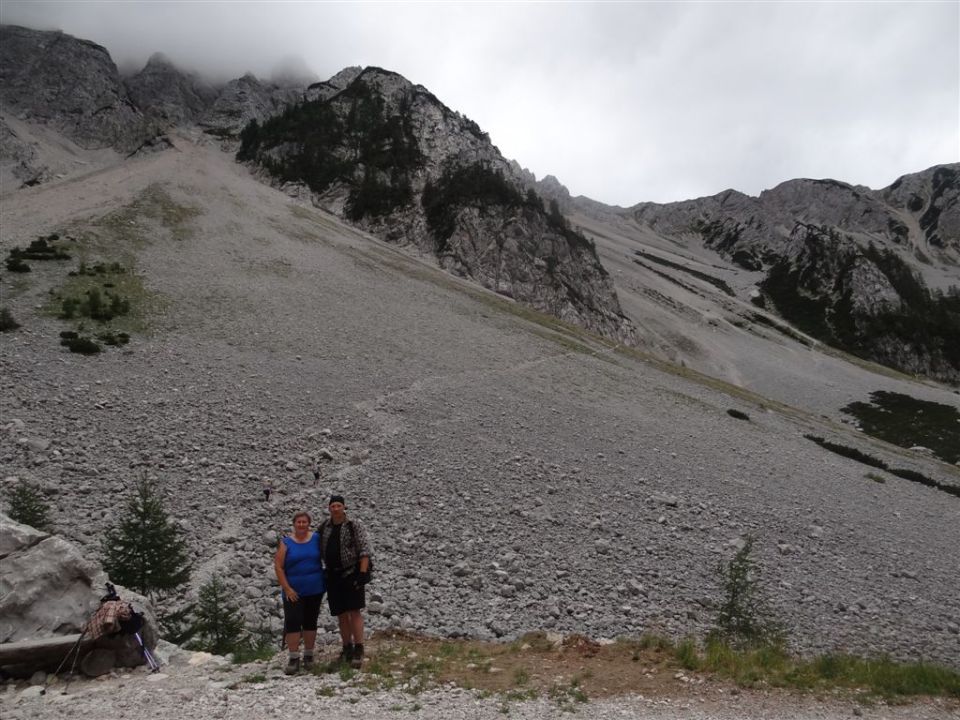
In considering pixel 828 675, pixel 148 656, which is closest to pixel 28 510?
pixel 148 656

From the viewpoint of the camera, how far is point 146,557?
43.8ft

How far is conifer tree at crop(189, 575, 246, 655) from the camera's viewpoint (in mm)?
11367

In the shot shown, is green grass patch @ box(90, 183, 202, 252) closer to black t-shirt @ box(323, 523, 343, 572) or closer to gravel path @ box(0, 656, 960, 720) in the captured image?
black t-shirt @ box(323, 523, 343, 572)

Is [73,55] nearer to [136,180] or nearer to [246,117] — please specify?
[246,117]

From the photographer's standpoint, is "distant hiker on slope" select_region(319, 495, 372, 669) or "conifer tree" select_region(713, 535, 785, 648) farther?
"conifer tree" select_region(713, 535, 785, 648)

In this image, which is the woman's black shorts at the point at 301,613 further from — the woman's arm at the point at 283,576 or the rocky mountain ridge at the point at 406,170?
the rocky mountain ridge at the point at 406,170

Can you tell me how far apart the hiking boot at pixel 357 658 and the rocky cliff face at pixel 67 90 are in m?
159

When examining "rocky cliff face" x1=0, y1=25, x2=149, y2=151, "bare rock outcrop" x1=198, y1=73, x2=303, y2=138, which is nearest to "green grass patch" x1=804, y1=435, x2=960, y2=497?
"rocky cliff face" x1=0, y1=25, x2=149, y2=151

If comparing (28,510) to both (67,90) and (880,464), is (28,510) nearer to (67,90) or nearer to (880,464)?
(880,464)

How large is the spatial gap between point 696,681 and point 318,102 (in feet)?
486

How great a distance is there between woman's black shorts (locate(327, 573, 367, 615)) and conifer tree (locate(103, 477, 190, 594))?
579 centimetres

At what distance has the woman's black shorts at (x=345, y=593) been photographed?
9891 millimetres

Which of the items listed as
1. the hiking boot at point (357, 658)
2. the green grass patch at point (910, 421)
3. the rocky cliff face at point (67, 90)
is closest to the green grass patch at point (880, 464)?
the green grass patch at point (910, 421)

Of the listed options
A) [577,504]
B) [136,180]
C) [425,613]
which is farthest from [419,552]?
[136,180]
